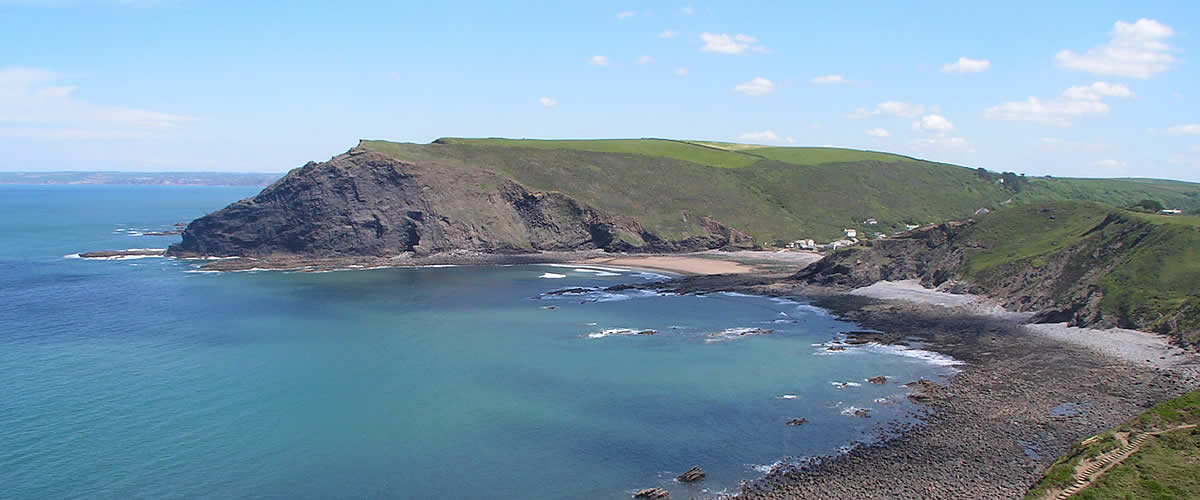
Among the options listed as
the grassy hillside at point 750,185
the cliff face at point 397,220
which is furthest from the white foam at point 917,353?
the grassy hillside at point 750,185

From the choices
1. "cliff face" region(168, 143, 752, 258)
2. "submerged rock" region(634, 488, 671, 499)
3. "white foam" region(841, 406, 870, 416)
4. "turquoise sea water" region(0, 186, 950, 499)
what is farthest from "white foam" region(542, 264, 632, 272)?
"submerged rock" region(634, 488, 671, 499)

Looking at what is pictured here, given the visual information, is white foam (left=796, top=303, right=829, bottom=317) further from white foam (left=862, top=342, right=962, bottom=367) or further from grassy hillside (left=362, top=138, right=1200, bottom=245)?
grassy hillside (left=362, top=138, right=1200, bottom=245)

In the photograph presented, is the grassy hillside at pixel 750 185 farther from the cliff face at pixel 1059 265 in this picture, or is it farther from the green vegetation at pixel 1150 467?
the green vegetation at pixel 1150 467

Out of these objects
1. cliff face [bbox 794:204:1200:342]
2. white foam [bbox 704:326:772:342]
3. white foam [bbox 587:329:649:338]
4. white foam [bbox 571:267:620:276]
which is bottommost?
white foam [bbox 587:329:649:338]

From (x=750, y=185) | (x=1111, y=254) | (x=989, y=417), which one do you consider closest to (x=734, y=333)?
Result: (x=989, y=417)

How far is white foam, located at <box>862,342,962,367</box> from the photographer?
5716 cm

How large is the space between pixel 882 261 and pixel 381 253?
77005 millimetres

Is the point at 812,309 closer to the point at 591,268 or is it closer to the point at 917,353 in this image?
the point at 917,353

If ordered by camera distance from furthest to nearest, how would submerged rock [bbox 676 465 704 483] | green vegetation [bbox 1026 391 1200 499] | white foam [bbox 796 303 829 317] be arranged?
1. white foam [bbox 796 303 829 317]
2. submerged rock [bbox 676 465 704 483]
3. green vegetation [bbox 1026 391 1200 499]

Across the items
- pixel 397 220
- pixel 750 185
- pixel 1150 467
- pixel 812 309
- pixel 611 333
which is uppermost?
pixel 750 185

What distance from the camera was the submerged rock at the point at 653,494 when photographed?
34.7 m

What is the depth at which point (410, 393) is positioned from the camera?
51.2 meters

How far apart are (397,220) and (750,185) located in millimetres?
73592

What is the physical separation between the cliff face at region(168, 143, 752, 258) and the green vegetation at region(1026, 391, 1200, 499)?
326 feet
